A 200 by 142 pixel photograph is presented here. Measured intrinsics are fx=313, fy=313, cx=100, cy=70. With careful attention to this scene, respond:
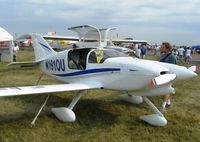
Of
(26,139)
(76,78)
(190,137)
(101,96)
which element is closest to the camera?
(26,139)

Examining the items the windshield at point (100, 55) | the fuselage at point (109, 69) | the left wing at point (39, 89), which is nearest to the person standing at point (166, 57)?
the fuselage at point (109, 69)

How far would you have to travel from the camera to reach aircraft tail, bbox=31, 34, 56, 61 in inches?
380

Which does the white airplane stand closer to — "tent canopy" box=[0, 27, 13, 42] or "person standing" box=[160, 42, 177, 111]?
"person standing" box=[160, 42, 177, 111]

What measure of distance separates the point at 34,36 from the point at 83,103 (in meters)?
3.23

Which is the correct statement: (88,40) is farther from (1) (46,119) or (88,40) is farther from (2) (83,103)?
(1) (46,119)

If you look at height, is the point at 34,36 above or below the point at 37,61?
above

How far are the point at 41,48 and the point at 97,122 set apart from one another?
3.89m

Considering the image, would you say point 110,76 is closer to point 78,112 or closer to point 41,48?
point 78,112

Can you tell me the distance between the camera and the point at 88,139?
19.7ft

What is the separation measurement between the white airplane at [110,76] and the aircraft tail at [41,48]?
1.07 metres

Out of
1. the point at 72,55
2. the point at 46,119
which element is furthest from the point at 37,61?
the point at 46,119

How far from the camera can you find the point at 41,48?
987 centimetres

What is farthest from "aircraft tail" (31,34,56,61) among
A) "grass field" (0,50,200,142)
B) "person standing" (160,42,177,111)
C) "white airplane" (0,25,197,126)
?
"person standing" (160,42,177,111)

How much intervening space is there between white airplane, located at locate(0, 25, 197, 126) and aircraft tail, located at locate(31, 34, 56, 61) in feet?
3.52
